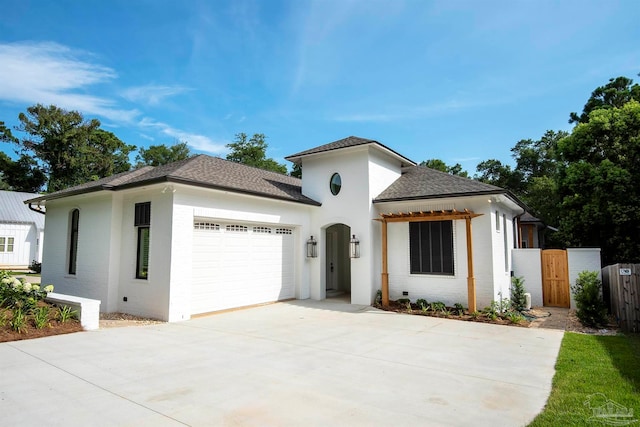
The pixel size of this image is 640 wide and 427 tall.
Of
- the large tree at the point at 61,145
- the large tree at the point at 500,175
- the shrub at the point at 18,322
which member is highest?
the large tree at the point at 61,145

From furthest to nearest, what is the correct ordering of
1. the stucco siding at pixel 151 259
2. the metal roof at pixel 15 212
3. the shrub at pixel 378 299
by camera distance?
1. the metal roof at pixel 15 212
2. the shrub at pixel 378 299
3. the stucco siding at pixel 151 259

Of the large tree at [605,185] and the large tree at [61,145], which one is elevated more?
the large tree at [61,145]

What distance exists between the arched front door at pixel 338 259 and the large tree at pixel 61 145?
3108cm

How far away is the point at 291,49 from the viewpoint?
38.9 feet

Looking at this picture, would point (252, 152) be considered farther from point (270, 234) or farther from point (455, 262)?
point (455, 262)

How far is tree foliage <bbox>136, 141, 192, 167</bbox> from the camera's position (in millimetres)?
44375

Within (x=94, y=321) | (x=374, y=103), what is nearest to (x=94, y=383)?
(x=94, y=321)

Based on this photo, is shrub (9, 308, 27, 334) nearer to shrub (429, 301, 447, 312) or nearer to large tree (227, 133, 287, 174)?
shrub (429, 301, 447, 312)

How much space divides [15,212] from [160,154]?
735 inches

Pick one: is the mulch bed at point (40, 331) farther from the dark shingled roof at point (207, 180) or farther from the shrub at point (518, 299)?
the shrub at point (518, 299)

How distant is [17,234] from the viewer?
2719 centimetres

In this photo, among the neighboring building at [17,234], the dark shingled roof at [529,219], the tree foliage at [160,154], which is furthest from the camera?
the tree foliage at [160,154]

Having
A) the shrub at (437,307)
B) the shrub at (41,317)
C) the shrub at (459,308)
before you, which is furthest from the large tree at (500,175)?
the shrub at (41,317)

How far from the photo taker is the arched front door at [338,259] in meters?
15.1
